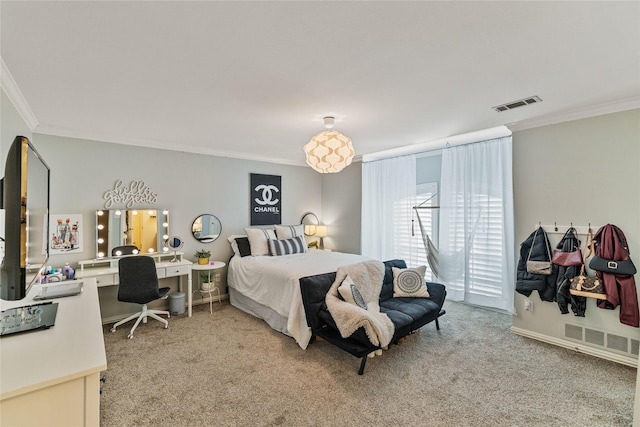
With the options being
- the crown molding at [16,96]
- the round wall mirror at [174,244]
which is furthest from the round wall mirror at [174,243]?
the crown molding at [16,96]

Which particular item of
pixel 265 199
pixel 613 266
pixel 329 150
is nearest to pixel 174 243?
pixel 265 199

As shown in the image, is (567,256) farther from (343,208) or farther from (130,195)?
(130,195)

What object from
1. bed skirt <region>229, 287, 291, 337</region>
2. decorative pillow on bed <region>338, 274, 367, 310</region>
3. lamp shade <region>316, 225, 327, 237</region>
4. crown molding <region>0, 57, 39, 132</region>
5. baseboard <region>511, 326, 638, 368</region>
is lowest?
baseboard <region>511, 326, 638, 368</region>

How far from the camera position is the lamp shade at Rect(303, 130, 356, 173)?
2.80m

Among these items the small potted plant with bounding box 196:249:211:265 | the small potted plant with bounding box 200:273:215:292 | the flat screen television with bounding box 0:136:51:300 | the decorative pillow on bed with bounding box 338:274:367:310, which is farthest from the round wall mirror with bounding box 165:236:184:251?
the flat screen television with bounding box 0:136:51:300

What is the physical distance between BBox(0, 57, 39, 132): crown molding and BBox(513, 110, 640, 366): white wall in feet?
15.1

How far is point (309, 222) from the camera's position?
586cm

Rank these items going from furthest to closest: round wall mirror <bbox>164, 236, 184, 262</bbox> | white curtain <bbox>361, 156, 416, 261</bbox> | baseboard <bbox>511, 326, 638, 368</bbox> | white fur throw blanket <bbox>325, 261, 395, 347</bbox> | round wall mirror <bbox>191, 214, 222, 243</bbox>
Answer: white curtain <bbox>361, 156, 416, 261</bbox>
round wall mirror <bbox>191, 214, 222, 243</bbox>
round wall mirror <bbox>164, 236, 184, 262</bbox>
baseboard <bbox>511, 326, 638, 368</bbox>
white fur throw blanket <bbox>325, 261, 395, 347</bbox>

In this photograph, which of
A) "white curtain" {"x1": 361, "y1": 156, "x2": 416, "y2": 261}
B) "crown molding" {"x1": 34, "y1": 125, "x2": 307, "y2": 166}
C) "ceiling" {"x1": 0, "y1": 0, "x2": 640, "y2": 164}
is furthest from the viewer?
"white curtain" {"x1": 361, "y1": 156, "x2": 416, "y2": 261}

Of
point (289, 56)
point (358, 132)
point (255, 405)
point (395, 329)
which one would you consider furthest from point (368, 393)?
point (358, 132)

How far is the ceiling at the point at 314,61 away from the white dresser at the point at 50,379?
1577 millimetres

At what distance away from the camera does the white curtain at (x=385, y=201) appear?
15.5ft

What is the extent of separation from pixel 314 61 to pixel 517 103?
1.99 meters

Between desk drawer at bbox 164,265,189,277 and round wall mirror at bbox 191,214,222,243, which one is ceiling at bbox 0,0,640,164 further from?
desk drawer at bbox 164,265,189,277
